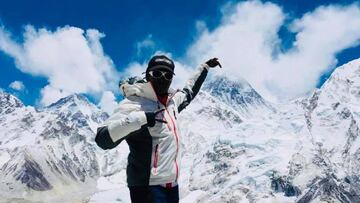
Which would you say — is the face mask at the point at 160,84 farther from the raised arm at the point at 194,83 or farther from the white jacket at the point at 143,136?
the raised arm at the point at 194,83

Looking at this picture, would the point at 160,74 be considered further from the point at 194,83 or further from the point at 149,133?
the point at 194,83

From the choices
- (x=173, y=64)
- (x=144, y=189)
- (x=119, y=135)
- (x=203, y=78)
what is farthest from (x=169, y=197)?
(x=203, y=78)

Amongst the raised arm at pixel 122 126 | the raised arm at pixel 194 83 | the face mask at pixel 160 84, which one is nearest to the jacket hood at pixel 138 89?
the face mask at pixel 160 84

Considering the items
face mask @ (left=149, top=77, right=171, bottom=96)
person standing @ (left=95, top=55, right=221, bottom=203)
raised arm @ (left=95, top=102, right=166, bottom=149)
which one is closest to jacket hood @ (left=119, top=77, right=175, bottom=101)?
person standing @ (left=95, top=55, right=221, bottom=203)

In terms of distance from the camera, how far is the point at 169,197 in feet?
33.1

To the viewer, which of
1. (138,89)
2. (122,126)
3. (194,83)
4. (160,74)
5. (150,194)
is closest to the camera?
(122,126)

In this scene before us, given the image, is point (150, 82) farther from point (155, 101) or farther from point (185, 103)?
point (185, 103)

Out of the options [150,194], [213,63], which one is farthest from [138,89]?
[213,63]

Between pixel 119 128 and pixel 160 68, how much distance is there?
162 cm

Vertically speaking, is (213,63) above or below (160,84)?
above

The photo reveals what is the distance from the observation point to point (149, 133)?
33.0 feet

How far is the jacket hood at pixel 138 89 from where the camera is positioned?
1031 centimetres

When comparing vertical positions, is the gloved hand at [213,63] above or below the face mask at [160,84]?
above

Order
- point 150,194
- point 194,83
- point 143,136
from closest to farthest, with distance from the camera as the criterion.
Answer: point 150,194, point 143,136, point 194,83
